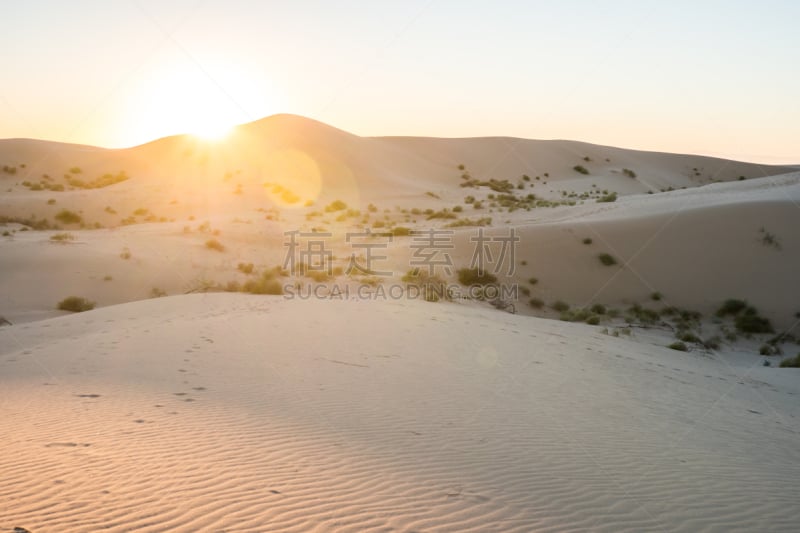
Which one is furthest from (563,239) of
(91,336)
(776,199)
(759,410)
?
(91,336)

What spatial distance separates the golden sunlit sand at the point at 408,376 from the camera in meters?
3.76

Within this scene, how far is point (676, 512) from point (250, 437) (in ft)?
10.9

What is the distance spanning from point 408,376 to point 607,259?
49.7 ft

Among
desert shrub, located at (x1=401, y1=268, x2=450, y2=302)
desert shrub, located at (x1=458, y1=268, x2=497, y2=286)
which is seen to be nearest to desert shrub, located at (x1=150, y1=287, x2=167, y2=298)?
desert shrub, located at (x1=401, y1=268, x2=450, y2=302)

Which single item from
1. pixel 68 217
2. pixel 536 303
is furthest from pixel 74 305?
pixel 68 217

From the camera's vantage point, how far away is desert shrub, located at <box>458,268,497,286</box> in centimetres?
1906

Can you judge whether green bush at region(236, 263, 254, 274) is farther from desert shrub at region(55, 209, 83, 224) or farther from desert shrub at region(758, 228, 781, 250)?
desert shrub at region(758, 228, 781, 250)

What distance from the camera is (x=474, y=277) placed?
19.3m

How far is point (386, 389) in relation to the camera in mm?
6816

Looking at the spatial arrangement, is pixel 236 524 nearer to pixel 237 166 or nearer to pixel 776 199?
pixel 776 199

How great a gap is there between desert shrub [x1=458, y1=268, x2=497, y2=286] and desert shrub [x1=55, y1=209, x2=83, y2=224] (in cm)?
2226

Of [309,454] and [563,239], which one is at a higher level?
[563,239]

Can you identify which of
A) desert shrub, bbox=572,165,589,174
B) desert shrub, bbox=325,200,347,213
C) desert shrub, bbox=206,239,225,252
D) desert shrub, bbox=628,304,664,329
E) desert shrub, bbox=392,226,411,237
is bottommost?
desert shrub, bbox=628,304,664,329

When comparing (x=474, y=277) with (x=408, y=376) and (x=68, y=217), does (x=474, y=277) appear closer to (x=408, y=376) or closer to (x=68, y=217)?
(x=408, y=376)
